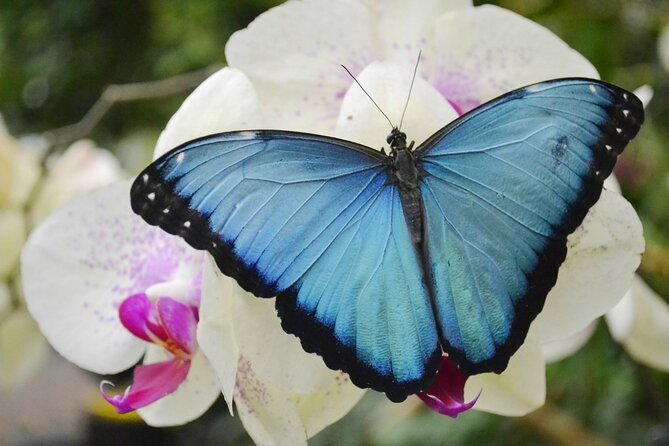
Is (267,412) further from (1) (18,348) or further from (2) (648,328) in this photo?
(1) (18,348)

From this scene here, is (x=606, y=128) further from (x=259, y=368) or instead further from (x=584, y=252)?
(x=259, y=368)

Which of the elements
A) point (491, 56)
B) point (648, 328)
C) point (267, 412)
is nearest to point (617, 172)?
point (648, 328)

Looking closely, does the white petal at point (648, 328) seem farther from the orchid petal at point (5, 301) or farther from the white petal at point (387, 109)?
the orchid petal at point (5, 301)

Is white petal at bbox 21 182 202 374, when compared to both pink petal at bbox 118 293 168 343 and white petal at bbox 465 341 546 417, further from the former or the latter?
white petal at bbox 465 341 546 417

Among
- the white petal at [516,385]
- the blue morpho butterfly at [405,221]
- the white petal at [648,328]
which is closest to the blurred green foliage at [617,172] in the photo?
the white petal at [648,328]

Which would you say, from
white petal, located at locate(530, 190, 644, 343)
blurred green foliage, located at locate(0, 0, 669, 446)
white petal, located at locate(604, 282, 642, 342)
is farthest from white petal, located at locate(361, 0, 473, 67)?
blurred green foliage, located at locate(0, 0, 669, 446)

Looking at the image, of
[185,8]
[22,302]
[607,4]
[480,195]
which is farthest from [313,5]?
[185,8]
